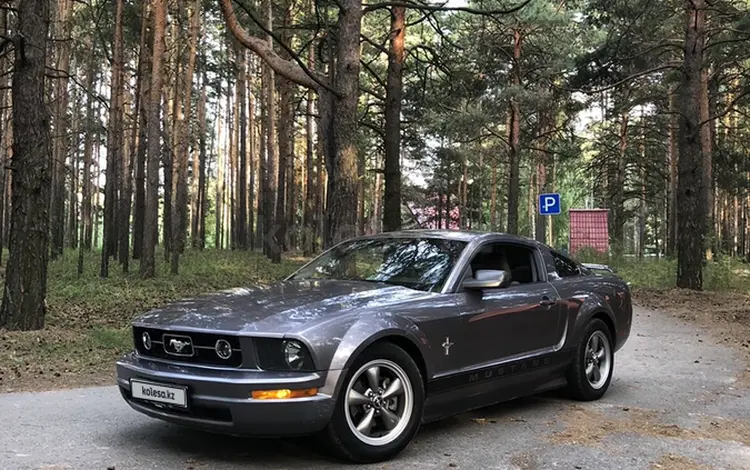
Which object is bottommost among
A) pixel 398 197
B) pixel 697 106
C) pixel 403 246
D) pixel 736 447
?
pixel 736 447

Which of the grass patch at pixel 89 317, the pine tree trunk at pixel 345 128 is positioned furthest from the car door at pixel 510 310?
the grass patch at pixel 89 317

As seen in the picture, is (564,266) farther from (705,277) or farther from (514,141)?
(514,141)

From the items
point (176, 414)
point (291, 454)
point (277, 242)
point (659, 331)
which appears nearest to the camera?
point (176, 414)

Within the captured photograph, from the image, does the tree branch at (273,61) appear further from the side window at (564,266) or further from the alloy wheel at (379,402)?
the alloy wheel at (379,402)

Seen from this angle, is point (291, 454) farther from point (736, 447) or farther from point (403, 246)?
point (736, 447)

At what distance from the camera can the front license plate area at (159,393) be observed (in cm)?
403

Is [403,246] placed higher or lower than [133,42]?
lower

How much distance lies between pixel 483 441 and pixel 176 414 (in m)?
2.20

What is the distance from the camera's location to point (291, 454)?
4.37 meters

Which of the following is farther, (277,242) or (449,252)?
(277,242)

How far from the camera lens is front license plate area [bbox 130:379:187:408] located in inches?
159

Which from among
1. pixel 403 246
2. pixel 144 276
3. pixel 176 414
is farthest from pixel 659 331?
pixel 144 276

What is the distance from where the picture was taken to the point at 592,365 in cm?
632

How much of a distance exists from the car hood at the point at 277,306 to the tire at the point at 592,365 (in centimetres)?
208
